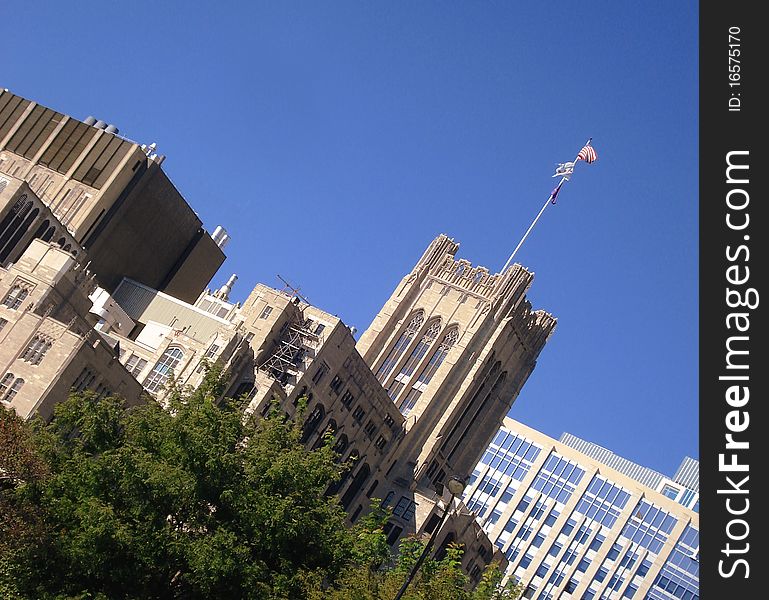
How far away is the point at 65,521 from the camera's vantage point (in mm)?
57125

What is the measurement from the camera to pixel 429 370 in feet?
426

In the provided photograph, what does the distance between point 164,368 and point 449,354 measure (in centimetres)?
3804

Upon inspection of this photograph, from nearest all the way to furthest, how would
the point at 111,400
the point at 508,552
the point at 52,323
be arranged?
the point at 111,400 < the point at 52,323 < the point at 508,552

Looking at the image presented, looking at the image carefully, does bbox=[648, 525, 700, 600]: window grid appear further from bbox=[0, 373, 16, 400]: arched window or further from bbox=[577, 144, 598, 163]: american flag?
bbox=[0, 373, 16, 400]: arched window

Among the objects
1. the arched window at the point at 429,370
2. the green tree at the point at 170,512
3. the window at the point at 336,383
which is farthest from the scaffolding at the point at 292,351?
the green tree at the point at 170,512

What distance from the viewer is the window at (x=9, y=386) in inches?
3147

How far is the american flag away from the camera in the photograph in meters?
121

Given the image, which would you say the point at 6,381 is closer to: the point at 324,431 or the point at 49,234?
the point at 49,234

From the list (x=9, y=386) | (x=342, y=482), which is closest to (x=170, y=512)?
(x=9, y=386)

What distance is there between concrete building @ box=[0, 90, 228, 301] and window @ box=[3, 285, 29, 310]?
1140 inches

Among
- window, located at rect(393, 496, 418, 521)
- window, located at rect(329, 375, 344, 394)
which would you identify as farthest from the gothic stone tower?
window, located at rect(329, 375, 344, 394)
